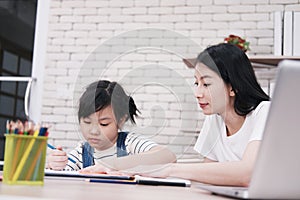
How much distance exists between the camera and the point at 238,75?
1.63m

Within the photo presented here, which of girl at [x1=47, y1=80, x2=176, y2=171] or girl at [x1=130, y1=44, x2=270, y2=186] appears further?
girl at [x1=130, y1=44, x2=270, y2=186]

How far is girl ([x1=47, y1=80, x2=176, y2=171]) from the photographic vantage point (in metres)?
1.41

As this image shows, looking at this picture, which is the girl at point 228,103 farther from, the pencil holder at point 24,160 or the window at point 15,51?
the window at point 15,51

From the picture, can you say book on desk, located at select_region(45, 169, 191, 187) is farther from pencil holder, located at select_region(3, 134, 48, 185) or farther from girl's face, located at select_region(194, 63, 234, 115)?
girl's face, located at select_region(194, 63, 234, 115)

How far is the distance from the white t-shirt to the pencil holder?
89 cm

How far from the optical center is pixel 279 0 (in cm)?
346

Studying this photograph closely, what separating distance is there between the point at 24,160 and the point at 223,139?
105 cm

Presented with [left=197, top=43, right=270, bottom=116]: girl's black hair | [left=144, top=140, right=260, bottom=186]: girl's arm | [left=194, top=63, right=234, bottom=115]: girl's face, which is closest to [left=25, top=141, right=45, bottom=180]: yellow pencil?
[left=144, top=140, right=260, bottom=186]: girl's arm

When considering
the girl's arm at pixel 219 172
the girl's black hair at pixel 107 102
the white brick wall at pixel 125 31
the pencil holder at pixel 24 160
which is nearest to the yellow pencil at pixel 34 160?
the pencil holder at pixel 24 160

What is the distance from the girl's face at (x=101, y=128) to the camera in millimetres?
1417

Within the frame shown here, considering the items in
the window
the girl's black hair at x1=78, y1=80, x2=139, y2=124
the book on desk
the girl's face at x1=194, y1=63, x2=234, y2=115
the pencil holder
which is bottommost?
the book on desk

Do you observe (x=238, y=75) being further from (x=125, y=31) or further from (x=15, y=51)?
(x=15, y=51)

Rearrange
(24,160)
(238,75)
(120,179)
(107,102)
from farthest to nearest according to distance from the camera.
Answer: (238,75), (107,102), (120,179), (24,160)

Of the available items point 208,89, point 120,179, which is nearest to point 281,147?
point 120,179
